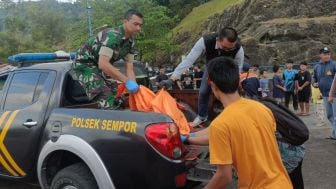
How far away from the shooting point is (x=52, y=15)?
9300cm

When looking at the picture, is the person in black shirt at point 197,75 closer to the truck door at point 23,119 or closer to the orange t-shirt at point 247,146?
the truck door at point 23,119

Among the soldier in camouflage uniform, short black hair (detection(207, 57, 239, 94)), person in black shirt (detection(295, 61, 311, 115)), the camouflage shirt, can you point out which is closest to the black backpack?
short black hair (detection(207, 57, 239, 94))

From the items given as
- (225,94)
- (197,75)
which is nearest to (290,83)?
(197,75)

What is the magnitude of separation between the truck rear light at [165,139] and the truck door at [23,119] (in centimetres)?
135

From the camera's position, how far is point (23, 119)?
458 centimetres

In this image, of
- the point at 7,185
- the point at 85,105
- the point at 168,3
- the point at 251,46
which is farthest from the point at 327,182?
the point at 168,3

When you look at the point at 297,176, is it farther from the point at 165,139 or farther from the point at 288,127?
the point at 165,139

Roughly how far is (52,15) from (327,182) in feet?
304

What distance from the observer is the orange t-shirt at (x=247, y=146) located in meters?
2.47

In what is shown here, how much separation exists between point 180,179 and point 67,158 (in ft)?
4.15

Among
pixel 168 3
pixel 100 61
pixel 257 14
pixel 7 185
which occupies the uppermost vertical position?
pixel 168 3

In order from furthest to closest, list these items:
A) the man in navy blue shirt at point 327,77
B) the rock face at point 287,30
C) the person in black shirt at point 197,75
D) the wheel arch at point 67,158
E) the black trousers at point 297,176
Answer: the rock face at point 287,30, the person in black shirt at point 197,75, the man in navy blue shirt at point 327,77, the wheel arch at point 67,158, the black trousers at point 297,176

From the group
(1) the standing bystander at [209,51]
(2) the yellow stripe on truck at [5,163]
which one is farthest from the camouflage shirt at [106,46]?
(2) the yellow stripe on truck at [5,163]

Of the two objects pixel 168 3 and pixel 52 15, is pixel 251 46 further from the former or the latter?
pixel 52 15
